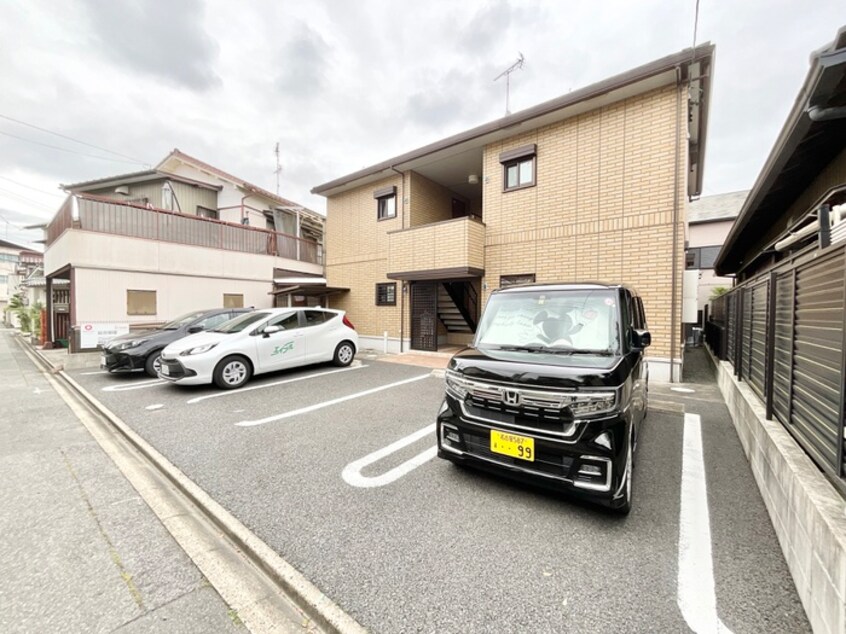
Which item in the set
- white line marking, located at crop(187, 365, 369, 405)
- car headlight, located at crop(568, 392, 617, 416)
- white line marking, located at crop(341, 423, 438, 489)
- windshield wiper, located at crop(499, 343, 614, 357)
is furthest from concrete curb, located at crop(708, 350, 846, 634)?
white line marking, located at crop(187, 365, 369, 405)

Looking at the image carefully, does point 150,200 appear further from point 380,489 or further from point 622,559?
point 622,559

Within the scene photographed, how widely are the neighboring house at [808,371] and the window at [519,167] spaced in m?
5.04

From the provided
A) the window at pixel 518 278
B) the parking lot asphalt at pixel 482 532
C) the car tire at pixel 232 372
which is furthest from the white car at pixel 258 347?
the window at pixel 518 278

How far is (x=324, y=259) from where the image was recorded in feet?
49.3

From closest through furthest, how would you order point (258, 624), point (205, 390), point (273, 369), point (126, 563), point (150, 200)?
point (258, 624) → point (126, 563) → point (205, 390) → point (273, 369) → point (150, 200)

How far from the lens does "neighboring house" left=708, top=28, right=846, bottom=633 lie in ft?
5.75

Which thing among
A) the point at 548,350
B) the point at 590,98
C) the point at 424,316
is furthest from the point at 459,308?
the point at 548,350

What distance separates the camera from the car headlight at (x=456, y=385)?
301 centimetres

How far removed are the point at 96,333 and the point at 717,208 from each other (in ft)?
90.9

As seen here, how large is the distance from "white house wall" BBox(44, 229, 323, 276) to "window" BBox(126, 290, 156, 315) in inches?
27.6

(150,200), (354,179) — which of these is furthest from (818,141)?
(150,200)

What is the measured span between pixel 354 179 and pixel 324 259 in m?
4.09

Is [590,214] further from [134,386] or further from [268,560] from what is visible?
[134,386]

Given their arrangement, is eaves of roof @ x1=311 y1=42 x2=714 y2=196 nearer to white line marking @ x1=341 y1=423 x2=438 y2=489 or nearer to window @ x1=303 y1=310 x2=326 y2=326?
window @ x1=303 y1=310 x2=326 y2=326
